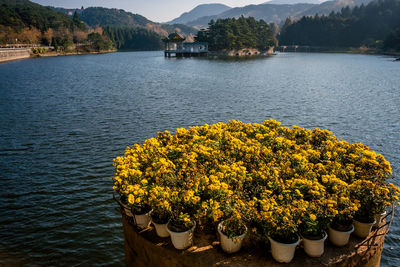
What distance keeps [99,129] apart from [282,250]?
20.1 m

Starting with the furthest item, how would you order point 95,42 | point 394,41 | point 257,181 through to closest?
point 95,42 → point 394,41 → point 257,181

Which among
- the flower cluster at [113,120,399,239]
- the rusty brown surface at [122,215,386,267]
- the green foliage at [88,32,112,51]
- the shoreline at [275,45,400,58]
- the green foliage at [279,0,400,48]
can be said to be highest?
the green foliage at [279,0,400,48]

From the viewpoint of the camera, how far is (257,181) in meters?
7.61

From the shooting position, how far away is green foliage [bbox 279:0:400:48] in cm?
15175

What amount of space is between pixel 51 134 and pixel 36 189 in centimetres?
896

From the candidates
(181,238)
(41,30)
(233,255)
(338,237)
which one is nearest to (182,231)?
(181,238)

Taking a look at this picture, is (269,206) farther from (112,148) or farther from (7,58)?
(7,58)

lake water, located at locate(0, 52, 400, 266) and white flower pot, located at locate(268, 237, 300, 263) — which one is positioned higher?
white flower pot, located at locate(268, 237, 300, 263)

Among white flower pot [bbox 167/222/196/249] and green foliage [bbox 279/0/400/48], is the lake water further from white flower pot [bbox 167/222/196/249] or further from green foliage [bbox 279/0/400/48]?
green foliage [bbox 279/0/400/48]

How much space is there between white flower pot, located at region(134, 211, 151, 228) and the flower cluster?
1.13ft

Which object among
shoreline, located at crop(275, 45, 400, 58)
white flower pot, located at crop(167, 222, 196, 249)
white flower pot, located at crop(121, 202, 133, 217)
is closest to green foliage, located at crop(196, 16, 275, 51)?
shoreline, located at crop(275, 45, 400, 58)

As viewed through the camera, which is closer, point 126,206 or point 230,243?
point 230,243

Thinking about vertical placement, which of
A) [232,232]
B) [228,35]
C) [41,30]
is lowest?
[232,232]

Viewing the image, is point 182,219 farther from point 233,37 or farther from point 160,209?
point 233,37
